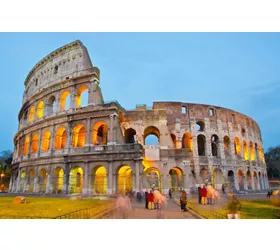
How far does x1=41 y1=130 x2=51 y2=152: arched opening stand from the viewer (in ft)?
74.5

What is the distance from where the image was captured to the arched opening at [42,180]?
21841 mm

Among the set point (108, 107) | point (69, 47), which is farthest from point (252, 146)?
point (69, 47)

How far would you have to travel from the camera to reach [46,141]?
23125 millimetres

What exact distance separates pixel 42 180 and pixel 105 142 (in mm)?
7615

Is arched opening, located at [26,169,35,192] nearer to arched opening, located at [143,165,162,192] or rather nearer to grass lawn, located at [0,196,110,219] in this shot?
grass lawn, located at [0,196,110,219]

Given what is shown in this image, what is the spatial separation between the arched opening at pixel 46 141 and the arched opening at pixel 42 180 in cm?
221

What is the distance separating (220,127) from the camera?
2733 centimetres

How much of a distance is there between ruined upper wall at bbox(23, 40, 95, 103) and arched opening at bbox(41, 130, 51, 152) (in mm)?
5993

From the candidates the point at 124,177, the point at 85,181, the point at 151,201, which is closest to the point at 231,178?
the point at 124,177

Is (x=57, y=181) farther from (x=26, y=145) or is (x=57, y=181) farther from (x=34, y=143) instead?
(x=26, y=145)

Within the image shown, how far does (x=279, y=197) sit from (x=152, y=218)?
29.3ft

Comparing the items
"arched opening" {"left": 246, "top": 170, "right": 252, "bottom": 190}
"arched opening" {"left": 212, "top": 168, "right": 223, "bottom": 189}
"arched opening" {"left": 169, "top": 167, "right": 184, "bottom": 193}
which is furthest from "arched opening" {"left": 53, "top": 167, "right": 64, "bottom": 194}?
"arched opening" {"left": 246, "top": 170, "right": 252, "bottom": 190}

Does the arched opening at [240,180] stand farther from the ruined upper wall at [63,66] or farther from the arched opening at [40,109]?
the arched opening at [40,109]

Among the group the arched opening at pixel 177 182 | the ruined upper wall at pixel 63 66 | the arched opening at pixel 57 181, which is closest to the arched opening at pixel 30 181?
the arched opening at pixel 57 181
